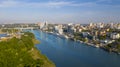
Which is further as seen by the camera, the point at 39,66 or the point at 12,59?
the point at 39,66

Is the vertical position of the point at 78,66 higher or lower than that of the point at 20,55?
lower

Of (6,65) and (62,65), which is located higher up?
(6,65)

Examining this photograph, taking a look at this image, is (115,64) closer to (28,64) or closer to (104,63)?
(104,63)

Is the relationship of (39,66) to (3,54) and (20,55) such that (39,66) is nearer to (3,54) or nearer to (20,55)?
(20,55)

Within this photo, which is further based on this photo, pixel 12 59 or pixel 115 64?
pixel 115 64

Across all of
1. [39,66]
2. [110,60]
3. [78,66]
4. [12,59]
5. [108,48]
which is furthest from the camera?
[108,48]

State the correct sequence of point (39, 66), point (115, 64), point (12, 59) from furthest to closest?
point (115, 64) < point (39, 66) < point (12, 59)

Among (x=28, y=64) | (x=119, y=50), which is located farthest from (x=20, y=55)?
(x=119, y=50)

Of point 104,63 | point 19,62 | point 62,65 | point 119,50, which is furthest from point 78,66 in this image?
point 119,50

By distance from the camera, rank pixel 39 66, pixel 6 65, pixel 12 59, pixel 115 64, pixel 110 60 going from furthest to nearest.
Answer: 1. pixel 110 60
2. pixel 115 64
3. pixel 39 66
4. pixel 12 59
5. pixel 6 65
